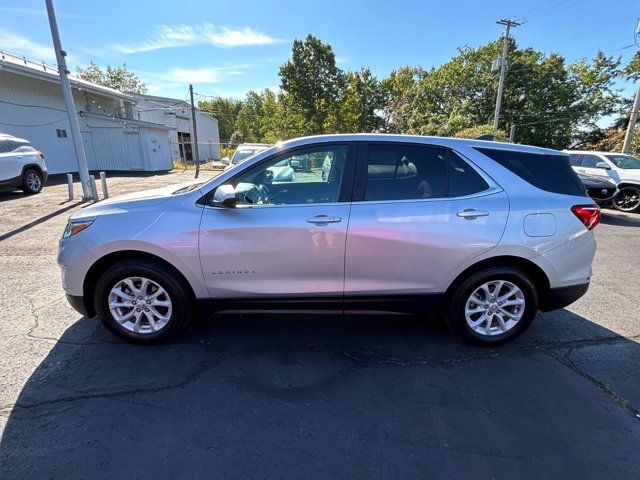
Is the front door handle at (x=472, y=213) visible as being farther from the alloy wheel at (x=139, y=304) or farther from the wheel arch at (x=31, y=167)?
the wheel arch at (x=31, y=167)

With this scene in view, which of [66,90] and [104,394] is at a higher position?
[66,90]

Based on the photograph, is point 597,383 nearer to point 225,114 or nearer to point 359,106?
point 359,106

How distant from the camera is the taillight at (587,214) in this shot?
2990 millimetres

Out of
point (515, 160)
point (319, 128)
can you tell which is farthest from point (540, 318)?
point (319, 128)

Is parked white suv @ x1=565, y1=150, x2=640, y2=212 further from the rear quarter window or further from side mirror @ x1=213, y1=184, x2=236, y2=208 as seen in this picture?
side mirror @ x1=213, y1=184, x2=236, y2=208

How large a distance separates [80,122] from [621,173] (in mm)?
23998

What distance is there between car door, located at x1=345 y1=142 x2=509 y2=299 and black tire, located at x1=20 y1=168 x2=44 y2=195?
12274 mm

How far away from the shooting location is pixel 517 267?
309 cm

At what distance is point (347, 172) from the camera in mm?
2988

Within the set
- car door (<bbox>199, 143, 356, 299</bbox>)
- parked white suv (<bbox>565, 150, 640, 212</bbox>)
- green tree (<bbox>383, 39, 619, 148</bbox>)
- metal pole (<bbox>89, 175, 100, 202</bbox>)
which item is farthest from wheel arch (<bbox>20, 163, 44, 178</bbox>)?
green tree (<bbox>383, 39, 619, 148</bbox>)

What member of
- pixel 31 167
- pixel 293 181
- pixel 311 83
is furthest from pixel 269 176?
pixel 311 83

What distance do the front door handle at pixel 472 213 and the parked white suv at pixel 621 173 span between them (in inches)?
404

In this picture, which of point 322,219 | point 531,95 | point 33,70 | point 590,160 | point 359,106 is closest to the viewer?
point 322,219

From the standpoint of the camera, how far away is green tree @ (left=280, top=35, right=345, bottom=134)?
105 feet
